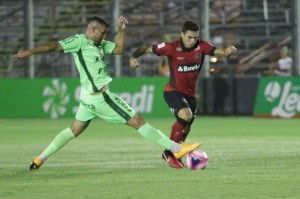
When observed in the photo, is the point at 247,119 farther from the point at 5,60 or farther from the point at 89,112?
the point at 89,112

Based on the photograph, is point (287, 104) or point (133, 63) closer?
point (133, 63)

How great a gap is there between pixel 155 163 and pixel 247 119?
14348 mm

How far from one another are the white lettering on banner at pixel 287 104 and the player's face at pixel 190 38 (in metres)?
14.7

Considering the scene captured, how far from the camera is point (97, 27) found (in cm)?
1382

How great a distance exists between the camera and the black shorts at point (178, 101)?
15.0 m

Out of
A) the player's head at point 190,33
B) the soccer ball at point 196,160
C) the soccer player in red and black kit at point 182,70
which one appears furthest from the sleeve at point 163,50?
the soccer ball at point 196,160

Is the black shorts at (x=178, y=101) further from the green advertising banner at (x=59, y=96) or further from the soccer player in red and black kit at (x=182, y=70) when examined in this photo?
the green advertising banner at (x=59, y=96)

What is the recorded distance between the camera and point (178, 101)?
14977mm

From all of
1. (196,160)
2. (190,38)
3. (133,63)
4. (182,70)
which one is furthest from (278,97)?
(196,160)

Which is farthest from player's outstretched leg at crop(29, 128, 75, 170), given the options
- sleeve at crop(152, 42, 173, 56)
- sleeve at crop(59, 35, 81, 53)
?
sleeve at crop(152, 42, 173, 56)

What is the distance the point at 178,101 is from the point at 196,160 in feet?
4.49

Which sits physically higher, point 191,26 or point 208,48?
point 191,26

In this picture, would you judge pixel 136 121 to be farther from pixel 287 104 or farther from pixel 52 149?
pixel 287 104

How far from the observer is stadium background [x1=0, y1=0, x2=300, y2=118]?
101ft
